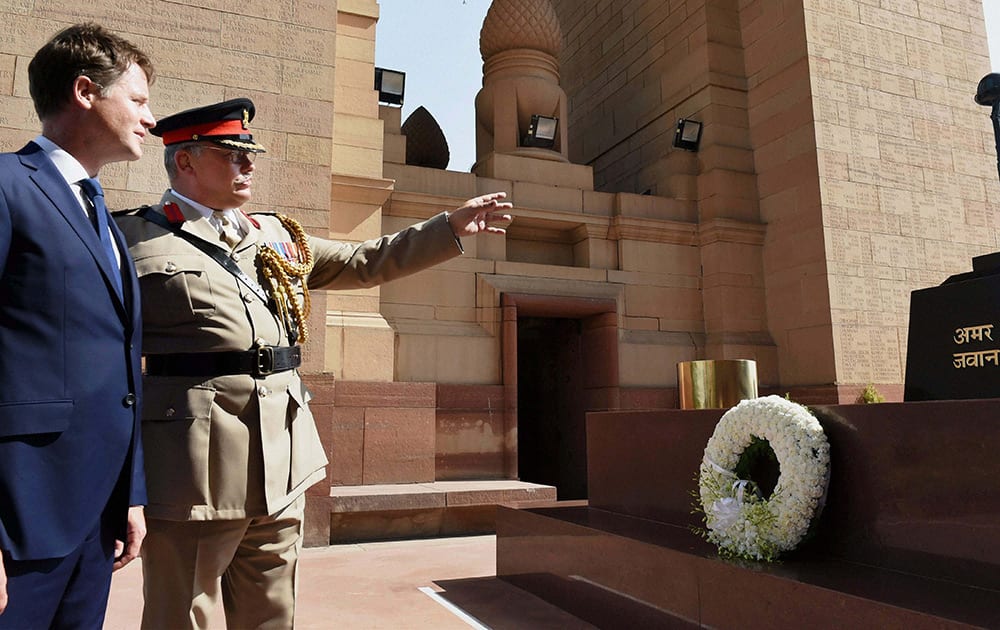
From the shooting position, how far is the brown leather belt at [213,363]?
7.13 feet

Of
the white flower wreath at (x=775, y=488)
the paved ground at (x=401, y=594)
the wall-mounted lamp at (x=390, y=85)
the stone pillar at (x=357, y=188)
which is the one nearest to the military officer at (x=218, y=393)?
the paved ground at (x=401, y=594)

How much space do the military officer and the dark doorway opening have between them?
7.04 meters

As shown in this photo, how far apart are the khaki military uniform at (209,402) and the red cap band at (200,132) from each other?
0.63 feet

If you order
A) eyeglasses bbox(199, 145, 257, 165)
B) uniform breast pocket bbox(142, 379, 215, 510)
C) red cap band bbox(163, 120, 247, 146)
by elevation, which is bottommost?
uniform breast pocket bbox(142, 379, 215, 510)

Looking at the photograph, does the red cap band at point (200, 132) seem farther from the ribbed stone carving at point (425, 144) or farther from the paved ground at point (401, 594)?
the ribbed stone carving at point (425, 144)

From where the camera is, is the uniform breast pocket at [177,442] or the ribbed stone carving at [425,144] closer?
the uniform breast pocket at [177,442]

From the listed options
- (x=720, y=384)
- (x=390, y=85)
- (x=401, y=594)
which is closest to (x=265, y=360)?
(x=401, y=594)

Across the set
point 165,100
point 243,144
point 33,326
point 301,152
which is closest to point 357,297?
point 301,152

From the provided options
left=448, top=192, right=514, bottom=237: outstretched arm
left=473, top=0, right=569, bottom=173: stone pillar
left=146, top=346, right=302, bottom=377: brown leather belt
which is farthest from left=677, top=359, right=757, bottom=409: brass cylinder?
left=473, top=0, right=569, bottom=173: stone pillar

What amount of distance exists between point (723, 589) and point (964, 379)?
1.62 metres

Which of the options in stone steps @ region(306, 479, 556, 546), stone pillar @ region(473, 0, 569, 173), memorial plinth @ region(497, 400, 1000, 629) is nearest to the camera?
memorial plinth @ region(497, 400, 1000, 629)

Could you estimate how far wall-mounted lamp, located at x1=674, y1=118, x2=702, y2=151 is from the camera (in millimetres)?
9539

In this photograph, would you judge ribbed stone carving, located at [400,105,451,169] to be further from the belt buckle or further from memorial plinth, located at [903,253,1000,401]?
the belt buckle

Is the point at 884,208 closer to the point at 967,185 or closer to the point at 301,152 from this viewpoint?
the point at 967,185
